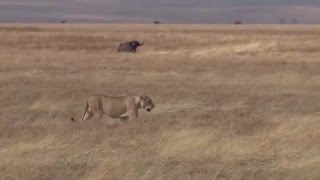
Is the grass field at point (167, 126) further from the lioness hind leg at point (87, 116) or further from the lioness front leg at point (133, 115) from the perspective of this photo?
the lioness hind leg at point (87, 116)

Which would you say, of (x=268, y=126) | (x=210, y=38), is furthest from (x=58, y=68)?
(x=210, y=38)

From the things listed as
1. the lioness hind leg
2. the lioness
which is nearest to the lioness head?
the lioness

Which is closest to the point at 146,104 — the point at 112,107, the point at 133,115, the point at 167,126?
the point at 133,115

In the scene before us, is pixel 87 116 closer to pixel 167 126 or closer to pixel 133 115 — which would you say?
pixel 133 115

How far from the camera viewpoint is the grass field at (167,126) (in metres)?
9.09

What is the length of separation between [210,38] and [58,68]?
3174 cm

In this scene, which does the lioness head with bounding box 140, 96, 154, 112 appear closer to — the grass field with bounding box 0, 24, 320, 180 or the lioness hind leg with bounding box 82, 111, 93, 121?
the grass field with bounding box 0, 24, 320, 180

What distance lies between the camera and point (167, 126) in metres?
12.7

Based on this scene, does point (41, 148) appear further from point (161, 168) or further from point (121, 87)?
point (121, 87)

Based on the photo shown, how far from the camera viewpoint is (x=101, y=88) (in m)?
20.7

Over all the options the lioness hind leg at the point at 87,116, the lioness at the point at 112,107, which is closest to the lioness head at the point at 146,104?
the lioness at the point at 112,107

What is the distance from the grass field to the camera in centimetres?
909

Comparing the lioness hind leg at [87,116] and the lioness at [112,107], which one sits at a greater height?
the lioness at [112,107]

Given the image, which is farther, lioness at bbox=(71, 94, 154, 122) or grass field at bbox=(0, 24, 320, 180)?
lioness at bbox=(71, 94, 154, 122)
